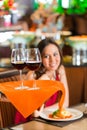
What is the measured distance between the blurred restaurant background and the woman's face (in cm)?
36

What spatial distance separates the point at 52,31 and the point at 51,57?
1946mm

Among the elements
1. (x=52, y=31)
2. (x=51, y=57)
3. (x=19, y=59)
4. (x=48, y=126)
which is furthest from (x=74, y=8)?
(x=48, y=126)

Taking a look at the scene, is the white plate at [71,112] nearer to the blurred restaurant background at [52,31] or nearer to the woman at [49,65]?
the woman at [49,65]

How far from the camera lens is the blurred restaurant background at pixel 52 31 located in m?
3.02

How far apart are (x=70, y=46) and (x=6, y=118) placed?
1.50m

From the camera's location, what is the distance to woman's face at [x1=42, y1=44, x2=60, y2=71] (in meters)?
2.10

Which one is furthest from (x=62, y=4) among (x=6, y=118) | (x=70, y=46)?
(x=6, y=118)

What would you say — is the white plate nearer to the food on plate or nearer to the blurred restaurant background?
the food on plate

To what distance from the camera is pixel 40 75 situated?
2109 mm

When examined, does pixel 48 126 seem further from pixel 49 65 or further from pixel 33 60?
pixel 49 65

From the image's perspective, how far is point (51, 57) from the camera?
2.13 meters

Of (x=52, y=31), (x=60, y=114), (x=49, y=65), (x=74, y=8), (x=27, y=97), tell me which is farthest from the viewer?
(x=74, y=8)

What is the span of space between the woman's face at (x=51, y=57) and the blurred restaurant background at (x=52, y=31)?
36 centimetres

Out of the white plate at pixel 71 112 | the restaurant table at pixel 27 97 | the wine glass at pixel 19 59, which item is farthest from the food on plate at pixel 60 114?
the wine glass at pixel 19 59
